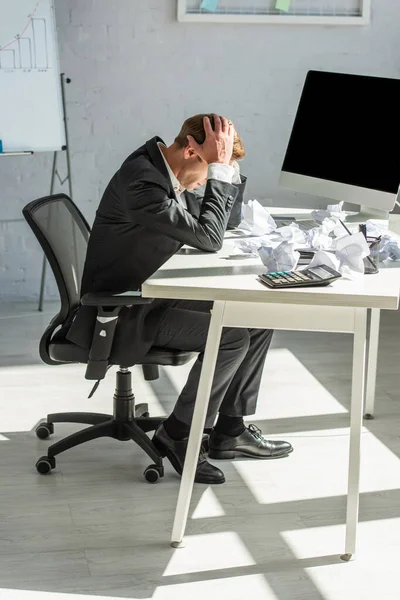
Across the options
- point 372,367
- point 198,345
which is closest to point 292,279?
point 198,345

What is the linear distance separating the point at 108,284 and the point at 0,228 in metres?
2.12

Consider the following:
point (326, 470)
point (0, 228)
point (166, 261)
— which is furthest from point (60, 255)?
point (0, 228)

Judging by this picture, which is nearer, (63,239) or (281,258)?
(281,258)

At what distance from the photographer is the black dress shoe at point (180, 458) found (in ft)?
9.52

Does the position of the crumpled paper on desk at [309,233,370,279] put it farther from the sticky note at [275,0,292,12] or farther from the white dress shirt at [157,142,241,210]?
the sticky note at [275,0,292,12]

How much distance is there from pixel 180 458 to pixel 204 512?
25 centimetres

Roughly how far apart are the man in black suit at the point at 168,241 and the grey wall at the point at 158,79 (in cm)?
192

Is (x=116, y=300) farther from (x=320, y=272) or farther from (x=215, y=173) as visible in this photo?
(x=320, y=272)

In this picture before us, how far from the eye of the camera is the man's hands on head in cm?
276

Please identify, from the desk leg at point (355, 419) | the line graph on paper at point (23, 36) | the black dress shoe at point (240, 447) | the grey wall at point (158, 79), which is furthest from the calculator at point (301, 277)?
the line graph on paper at point (23, 36)

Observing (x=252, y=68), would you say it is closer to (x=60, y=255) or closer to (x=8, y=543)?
(x=60, y=255)

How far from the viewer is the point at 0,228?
484 cm

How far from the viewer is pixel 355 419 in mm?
2387

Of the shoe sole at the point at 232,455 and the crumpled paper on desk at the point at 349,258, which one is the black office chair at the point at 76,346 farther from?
the crumpled paper on desk at the point at 349,258
